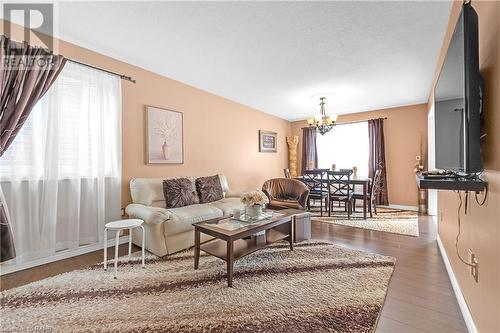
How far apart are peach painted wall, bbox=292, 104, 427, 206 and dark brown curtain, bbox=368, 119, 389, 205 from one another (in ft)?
0.35

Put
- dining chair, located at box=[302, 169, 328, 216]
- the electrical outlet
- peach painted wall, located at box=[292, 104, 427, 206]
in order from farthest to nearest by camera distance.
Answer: peach painted wall, located at box=[292, 104, 427, 206], dining chair, located at box=[302, 169, 328, 216], the electrical outlet

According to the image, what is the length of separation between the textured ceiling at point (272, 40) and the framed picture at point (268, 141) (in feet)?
6.38

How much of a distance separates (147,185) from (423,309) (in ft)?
10.5

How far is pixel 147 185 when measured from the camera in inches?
125

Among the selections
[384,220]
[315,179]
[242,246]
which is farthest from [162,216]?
[384,220]

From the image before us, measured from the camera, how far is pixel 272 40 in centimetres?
260

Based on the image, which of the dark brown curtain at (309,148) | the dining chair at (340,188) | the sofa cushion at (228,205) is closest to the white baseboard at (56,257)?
the sofa cushion at (228,205)

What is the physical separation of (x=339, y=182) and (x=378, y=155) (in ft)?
5.60

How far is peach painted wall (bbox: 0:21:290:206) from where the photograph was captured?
3205 mm

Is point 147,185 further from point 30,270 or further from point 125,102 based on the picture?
point 30,270

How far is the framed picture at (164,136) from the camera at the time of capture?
346 centimetres

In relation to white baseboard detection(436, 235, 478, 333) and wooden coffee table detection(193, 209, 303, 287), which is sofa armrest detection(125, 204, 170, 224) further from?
white baseboard detection(436, 235, 478, 333)

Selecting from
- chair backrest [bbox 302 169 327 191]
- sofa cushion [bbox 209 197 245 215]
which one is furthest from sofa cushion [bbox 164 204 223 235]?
chair backrest [bbox 302 169 327 191]

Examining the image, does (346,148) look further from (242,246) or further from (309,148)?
(242,246)
